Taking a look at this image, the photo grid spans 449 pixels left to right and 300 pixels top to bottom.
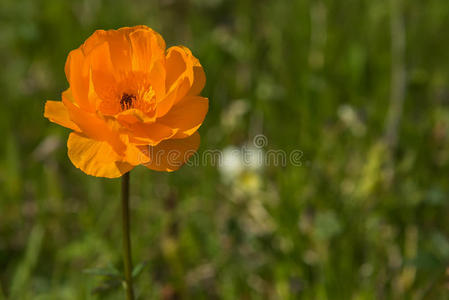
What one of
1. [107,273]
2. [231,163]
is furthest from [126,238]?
[231,163]

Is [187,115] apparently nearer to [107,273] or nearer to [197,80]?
[197,80]

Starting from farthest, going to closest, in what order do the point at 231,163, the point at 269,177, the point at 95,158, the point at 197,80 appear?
the point at 269,177 < the point at 231,163 < the point at 197,80 < the point at 95,158

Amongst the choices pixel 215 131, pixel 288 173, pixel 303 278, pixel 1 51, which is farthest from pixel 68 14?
pixel 303 278

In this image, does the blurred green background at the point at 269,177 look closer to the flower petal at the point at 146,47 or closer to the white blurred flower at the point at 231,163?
the white blurred flower at the point at 231,163

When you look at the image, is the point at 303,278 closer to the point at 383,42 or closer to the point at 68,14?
the point at 383,42

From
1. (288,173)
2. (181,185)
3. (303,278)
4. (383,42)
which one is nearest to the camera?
(303,278)

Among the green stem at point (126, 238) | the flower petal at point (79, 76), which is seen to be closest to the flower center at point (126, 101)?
the flower petal at point (79, 76)

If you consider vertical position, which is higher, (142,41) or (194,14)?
(194,14)

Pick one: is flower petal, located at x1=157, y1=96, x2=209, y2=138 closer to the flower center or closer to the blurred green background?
the flower center
